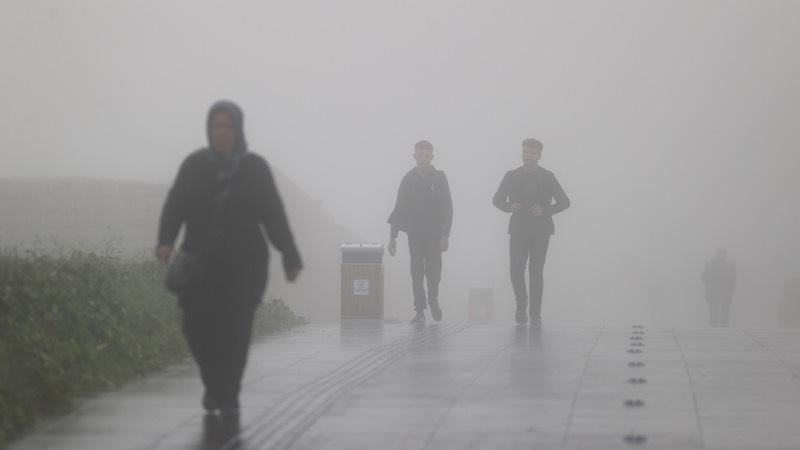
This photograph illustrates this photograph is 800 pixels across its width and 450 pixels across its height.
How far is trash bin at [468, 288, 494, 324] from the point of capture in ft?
193

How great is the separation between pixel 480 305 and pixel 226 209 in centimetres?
4956

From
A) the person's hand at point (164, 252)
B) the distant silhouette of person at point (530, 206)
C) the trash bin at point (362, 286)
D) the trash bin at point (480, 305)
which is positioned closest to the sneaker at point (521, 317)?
the distant silhouette of person at point (530, 206)

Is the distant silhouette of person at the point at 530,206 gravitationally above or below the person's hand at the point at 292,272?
above

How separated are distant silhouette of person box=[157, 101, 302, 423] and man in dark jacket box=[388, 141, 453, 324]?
10.0 m

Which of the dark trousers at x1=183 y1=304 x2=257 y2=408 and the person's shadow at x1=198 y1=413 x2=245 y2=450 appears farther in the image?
the dark trousers at x1=183 y1=304 x2=257 y2=408

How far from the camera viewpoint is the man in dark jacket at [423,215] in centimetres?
2050

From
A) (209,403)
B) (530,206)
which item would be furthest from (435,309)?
(209,403)

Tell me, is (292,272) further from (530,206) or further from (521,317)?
(521,317)

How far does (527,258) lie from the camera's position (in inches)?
817

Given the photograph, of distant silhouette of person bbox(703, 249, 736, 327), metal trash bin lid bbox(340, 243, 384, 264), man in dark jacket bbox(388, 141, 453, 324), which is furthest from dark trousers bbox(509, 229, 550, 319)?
distant silhouette of person bbox(703, 249, 736, 327)

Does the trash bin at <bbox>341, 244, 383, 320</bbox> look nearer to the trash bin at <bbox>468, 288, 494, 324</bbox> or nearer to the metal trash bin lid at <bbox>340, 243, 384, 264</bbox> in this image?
the metal trash bin lid at <bbox>340, 243, 384, 264</bbox>

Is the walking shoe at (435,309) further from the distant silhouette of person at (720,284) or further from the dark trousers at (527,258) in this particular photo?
the distant silhouette of person at (720,284)

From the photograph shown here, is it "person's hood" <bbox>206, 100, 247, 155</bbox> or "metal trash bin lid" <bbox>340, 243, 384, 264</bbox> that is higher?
"person's hood" <bbox>206, 100, 247, 155</bbox>

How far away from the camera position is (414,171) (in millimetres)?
20703
